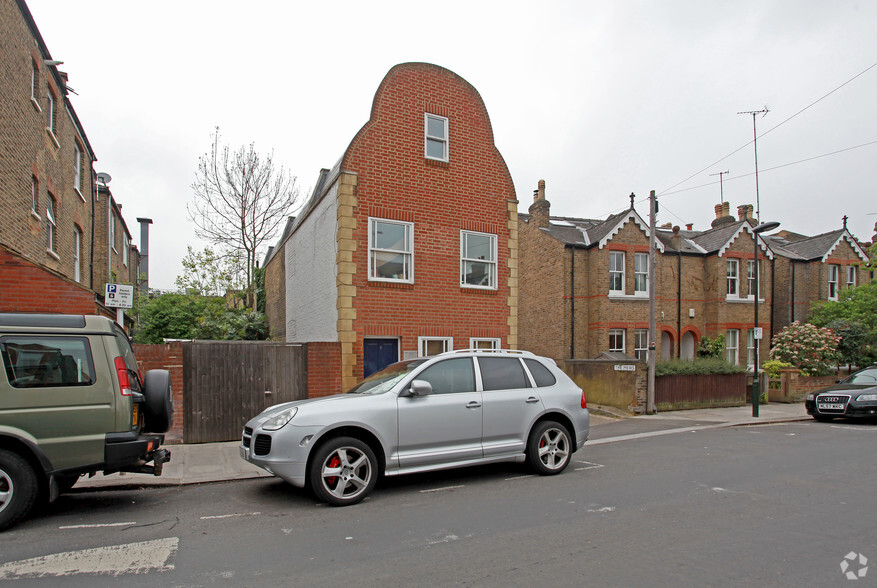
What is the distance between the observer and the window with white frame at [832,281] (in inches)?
1081

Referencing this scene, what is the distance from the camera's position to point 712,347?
78.8 feet

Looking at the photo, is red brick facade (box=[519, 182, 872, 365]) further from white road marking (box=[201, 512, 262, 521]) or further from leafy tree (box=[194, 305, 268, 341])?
white road marking (box=[201, 512, 262, 521])

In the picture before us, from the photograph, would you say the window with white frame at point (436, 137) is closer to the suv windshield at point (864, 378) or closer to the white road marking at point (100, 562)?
the white road marking at point (100, 562)

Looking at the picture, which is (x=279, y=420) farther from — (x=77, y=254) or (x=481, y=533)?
(x=77, y=254)

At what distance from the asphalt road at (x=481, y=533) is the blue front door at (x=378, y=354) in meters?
4.99

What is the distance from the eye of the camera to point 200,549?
183 inches

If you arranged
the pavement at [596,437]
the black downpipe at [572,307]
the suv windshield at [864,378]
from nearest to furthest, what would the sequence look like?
the pavement at [596,437], the suv windshield at [864,378], the black downpipe at [572,307]

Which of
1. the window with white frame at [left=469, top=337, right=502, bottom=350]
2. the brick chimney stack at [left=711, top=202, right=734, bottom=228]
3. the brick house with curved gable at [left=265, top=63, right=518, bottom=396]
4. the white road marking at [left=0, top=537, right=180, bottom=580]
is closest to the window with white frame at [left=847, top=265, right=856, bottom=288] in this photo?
the brick chimney stack at [left=711, top=202, right=734, bottom=228]

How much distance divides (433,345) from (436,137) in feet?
17.0

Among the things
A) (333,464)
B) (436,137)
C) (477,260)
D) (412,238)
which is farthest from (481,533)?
(436,137)

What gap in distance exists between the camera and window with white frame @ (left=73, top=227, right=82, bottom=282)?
16.6 metres

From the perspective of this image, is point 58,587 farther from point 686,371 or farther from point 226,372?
point 686,371

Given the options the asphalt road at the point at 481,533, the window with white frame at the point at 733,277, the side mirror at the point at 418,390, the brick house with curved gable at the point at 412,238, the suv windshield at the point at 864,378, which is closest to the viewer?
the asphalt road at the point at 481,533

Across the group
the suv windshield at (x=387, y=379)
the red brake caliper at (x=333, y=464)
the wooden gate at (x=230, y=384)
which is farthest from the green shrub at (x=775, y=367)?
the red brake caliper at (x=333, y=464)
